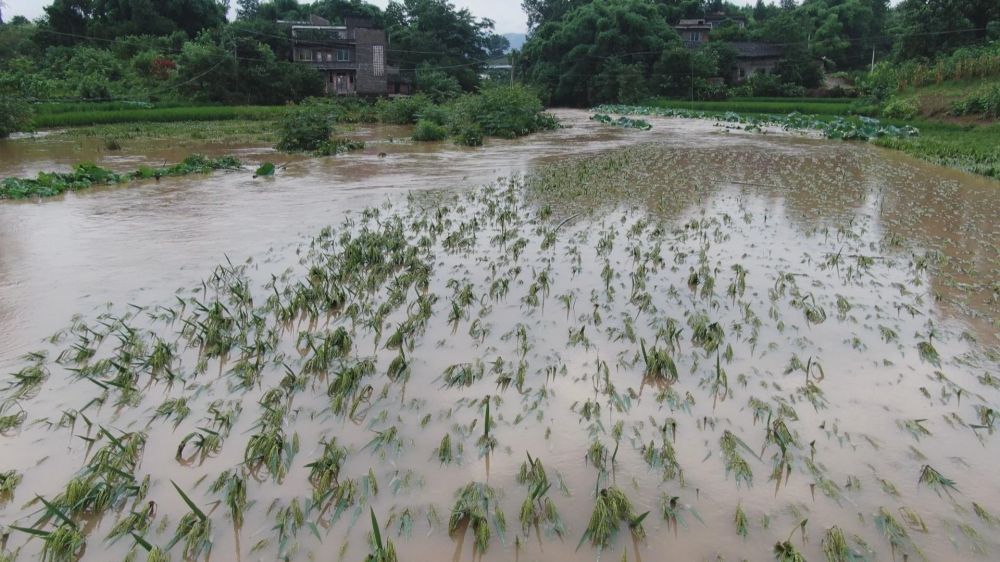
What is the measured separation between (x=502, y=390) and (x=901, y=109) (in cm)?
2983

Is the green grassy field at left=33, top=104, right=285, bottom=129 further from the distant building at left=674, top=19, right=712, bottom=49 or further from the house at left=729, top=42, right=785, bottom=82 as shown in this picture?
the distant building at left=674, top=19, right=712, bottom=49

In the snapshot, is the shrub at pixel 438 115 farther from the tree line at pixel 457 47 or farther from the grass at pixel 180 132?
the tree line at pixel 457 47

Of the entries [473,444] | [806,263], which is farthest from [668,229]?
[473,444]

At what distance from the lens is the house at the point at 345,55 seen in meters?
47.7

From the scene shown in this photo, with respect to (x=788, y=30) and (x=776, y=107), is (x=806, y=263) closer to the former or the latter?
(x=776, y=107)

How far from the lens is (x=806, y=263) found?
6867 millimetres

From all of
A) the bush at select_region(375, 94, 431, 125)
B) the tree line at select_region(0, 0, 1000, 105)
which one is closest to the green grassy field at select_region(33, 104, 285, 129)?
the tree line at select_region(0, 0, 1000, 105)

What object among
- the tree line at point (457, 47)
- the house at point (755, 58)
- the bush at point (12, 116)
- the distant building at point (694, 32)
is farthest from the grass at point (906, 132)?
the bush at point (12, 116)

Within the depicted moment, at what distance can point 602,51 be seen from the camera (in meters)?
56.5

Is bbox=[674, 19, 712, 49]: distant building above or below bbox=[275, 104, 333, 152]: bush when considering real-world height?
above

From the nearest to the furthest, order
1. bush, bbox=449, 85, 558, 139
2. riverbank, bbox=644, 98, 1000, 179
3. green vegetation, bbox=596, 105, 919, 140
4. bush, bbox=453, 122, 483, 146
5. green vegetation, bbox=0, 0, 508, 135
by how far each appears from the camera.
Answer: riverbank, bbox=644, 98, 1000, 179 < bush, bbox=453, 122, 483, 146 < green vegetation, bbox=596, 105, 919, 140 < bush, bbox=449, 85, 558, 139 < green vegetation, bbox=0, 0, 508, 135

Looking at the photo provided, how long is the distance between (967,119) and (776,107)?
602 inches

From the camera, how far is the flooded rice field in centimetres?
284

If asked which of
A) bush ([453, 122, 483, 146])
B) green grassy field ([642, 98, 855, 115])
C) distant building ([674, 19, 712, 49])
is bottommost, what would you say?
bush ([453, 122, 483, 146])
